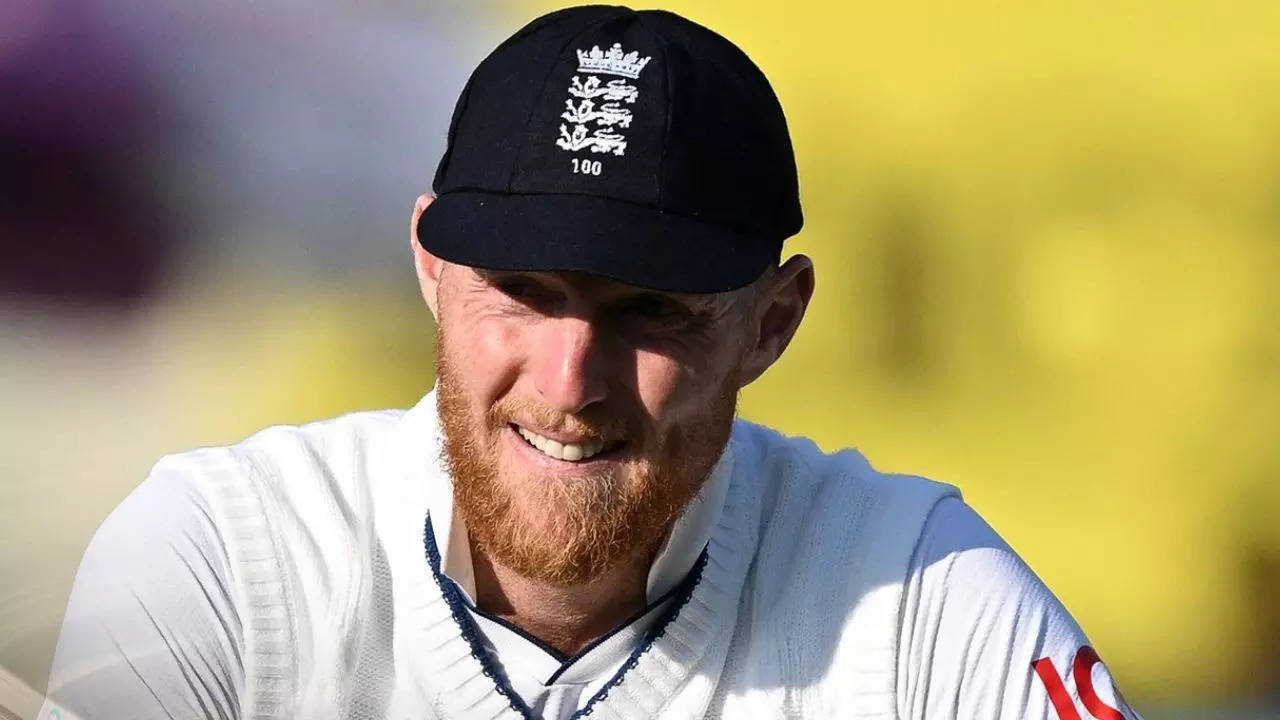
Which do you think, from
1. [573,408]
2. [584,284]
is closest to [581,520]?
[573,408]

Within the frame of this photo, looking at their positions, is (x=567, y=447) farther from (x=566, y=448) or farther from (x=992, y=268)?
(x=992, y=268)

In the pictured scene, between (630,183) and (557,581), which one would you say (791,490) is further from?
(630,183)

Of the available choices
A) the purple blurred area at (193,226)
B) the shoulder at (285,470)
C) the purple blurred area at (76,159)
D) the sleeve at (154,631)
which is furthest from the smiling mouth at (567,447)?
the purple blurred area at (76,159)

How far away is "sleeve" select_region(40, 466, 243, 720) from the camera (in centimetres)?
161

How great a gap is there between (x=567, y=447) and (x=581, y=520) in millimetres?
88

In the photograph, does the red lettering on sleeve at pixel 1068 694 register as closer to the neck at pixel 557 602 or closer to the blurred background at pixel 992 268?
the neck at pixel 557 602

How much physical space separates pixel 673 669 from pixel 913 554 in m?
0.33

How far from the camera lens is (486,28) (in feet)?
8.57

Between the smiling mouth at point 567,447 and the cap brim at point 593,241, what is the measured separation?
20cm

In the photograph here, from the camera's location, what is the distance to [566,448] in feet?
5.16

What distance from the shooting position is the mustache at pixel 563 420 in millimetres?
1541

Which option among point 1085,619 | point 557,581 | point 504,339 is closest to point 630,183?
point 504,339

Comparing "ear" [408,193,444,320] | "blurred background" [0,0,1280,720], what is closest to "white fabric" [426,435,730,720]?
"ear" [408,193,444,320]

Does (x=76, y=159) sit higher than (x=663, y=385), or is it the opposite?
(x=76, y=159)
